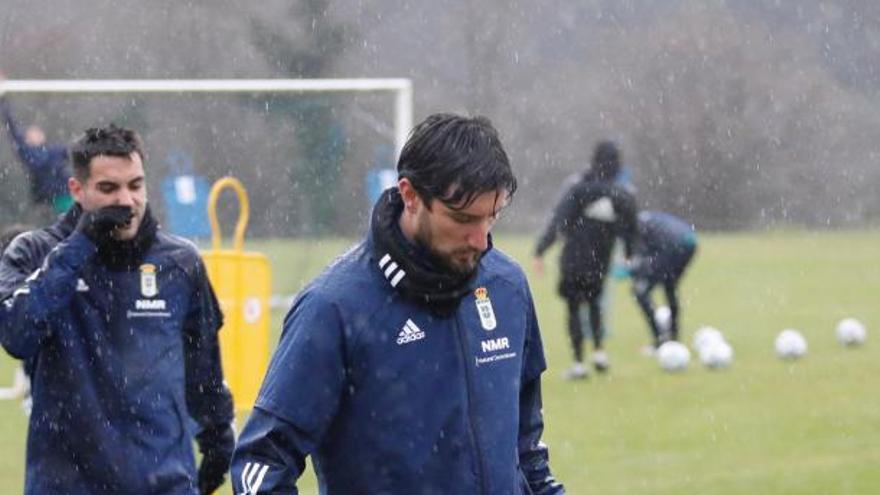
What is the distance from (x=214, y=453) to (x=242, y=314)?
6.91 meters

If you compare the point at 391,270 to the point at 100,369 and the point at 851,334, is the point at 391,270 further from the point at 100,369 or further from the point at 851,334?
the point at 851,334

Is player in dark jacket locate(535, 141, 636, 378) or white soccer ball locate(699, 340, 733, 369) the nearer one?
player in dark jacket locate(535, 141, 636, 378)

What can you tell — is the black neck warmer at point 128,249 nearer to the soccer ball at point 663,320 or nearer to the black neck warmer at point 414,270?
the black neck warmer at point 414,270

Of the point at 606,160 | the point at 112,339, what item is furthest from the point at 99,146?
the point at 606,160

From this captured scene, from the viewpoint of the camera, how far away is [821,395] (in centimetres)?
1584

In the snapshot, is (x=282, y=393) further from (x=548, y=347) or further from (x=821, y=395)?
(x=548, y=347)

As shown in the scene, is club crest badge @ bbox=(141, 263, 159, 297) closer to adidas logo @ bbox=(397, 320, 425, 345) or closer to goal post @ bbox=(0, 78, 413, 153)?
adidas logo @ bbox=(397, 320, 425, 345)

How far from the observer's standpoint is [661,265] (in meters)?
19.2

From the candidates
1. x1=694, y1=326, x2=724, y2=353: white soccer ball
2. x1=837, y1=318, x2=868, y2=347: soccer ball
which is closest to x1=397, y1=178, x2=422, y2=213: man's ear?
x1=694, y1=326, x2=724, y2=353: white soccer ball

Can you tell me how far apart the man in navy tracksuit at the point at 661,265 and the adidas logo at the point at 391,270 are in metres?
14.5

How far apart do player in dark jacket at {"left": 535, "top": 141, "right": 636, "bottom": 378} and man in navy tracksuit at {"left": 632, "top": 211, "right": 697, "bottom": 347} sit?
160 centimetres

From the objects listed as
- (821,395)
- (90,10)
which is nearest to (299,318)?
(821,395)

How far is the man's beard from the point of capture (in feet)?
13.9

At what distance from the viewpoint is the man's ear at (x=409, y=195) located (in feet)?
13.8
